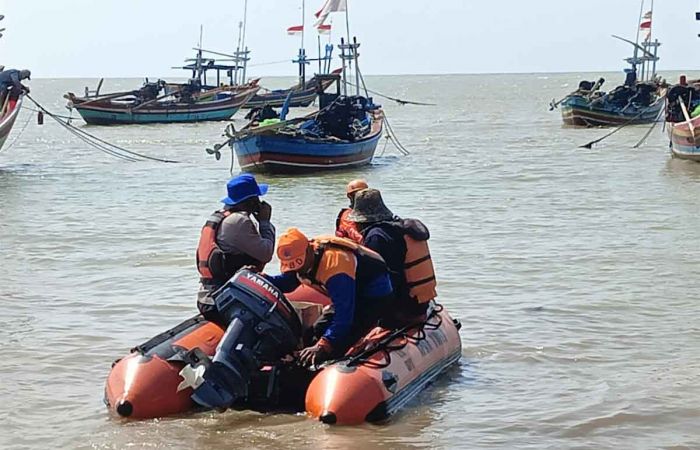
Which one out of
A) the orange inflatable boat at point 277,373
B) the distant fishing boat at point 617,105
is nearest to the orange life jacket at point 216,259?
the orange inflatable boat at point 277,373

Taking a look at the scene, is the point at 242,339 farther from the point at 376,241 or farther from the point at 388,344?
the point at 376,241

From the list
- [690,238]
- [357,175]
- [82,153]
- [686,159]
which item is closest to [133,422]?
[690,238]

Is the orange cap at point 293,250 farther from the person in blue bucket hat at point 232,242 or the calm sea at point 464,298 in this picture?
the calm sea at point 464,298

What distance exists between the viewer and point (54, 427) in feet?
22.6

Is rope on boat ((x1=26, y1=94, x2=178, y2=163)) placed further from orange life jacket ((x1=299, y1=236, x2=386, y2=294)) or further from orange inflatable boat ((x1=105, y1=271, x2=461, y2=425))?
orange life jacket ((x1=299, y1=236, x2=386, y2=294))

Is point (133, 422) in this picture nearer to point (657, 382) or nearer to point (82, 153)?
point (657, 382)

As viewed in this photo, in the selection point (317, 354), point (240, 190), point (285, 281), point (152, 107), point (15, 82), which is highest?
point (15, 82)

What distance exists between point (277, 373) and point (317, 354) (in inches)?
11.2

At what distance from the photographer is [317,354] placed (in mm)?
6605

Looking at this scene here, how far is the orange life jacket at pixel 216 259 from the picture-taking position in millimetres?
6922

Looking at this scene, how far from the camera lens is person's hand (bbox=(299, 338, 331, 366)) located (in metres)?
6.61

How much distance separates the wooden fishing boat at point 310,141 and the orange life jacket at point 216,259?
1487cm

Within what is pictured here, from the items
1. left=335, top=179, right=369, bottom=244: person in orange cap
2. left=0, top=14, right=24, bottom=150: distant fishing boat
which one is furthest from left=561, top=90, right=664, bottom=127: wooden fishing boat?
left=335, top=179, right=369, bottom=244: person in orange cap

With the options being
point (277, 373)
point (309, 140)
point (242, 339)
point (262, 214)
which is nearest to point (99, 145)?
point (309, 140)
